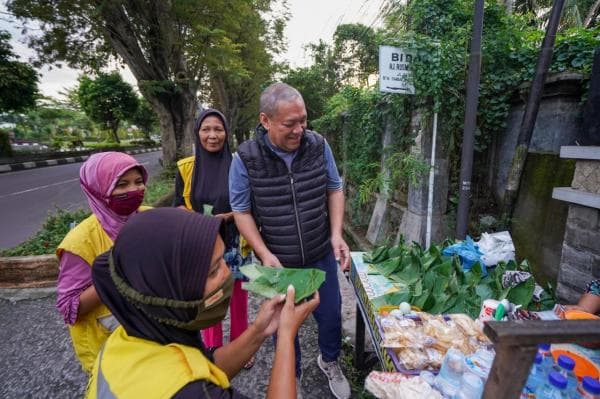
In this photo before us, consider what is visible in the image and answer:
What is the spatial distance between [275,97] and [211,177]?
1.13m

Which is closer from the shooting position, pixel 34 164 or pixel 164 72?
pixel 164 72

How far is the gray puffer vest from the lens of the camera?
79.4 inches

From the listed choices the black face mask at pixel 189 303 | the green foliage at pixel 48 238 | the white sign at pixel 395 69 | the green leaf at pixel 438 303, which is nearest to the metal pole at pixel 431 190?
the white sign at pixel 395 69

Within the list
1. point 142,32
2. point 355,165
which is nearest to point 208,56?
point 142,32

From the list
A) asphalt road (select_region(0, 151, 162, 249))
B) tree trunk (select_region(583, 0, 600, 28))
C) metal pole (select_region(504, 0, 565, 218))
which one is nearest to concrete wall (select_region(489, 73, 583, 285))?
metal pole (select_region(504, 0, 565, 218))

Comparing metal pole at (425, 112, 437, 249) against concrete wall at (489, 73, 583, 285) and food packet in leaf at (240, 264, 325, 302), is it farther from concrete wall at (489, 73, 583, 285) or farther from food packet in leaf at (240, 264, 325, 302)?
food packet in leaf at (240, 264, 325, 302)

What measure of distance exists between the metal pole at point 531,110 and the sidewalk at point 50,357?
2180mm

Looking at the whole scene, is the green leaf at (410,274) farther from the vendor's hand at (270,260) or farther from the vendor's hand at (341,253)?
the vendor's hand at (270,260)

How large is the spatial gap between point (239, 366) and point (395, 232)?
160 inches

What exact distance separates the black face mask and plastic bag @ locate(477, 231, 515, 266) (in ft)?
6.14

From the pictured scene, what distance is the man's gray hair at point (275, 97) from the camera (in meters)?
1.82

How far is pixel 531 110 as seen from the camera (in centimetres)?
302

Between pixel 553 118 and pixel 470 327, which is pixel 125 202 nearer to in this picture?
pixel 470 327

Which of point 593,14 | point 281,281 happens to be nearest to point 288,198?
point 281,281
